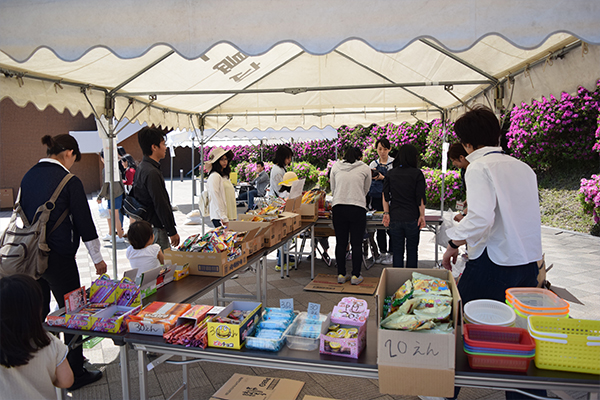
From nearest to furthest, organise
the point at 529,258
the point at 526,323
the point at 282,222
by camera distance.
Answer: the point at 526,323
the point at 529,258
the point at 282,222

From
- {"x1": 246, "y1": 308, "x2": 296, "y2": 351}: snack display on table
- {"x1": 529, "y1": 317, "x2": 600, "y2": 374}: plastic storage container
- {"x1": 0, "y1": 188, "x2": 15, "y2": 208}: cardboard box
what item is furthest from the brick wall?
{"x1": 529, "y1": 317, "x2": 600, "y2": 374}: plastic storage container

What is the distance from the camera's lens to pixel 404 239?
15.4 feet

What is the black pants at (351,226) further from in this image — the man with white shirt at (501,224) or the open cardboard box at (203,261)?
the man with white shirt at (501,224)

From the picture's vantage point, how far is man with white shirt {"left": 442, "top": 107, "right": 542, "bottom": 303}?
2.02 m

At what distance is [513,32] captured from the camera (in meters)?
1.94

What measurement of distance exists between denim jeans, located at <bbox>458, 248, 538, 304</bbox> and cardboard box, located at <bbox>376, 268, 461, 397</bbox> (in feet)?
2.36

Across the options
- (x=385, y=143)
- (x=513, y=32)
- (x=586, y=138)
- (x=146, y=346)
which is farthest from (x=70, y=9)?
(x=586, y=138)

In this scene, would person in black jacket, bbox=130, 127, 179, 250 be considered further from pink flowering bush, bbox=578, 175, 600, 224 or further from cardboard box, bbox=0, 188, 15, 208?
cardboard box, bbox=0, 188, 15, 208

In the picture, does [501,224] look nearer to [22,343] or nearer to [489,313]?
[489,313]

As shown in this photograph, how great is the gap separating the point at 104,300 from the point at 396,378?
163cm

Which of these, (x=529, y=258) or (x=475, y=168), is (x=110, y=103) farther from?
(x=529, y=258)

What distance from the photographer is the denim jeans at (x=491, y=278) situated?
206 cm

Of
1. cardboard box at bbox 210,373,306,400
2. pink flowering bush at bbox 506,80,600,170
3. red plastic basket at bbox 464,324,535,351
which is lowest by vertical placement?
cardboard box at bbox 210,373,306,400

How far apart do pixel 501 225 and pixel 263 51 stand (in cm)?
155
